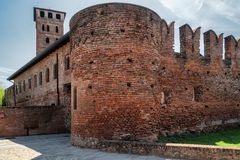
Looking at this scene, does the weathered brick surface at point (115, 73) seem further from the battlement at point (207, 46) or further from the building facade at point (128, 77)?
the battlement at point (207, 46)

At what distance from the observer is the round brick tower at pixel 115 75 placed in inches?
418

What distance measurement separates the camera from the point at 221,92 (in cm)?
1622

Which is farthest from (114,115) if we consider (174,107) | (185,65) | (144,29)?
(185,65)

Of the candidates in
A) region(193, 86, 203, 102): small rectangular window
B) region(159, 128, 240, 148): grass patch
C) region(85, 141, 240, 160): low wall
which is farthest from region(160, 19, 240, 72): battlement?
region(85, 141, 240, 160): low wall

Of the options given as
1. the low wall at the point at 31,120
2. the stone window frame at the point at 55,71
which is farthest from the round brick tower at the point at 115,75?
the stone window frame at the point at 55,71

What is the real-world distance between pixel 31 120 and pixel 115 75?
9229mm

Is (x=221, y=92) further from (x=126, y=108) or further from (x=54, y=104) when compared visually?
(x=54, y=104)

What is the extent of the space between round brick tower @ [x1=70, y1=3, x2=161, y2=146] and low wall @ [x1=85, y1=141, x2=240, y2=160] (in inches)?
32.1

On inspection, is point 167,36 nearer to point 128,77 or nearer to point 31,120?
point 128,77

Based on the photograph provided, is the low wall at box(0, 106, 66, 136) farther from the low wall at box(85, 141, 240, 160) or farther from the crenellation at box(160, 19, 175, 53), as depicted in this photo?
the low wall at box(85, 141, 240, 160)

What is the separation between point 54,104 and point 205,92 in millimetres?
10202

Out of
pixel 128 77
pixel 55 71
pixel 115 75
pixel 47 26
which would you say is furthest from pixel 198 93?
pixel 47 26

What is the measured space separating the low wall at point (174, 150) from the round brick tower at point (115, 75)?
816 mm

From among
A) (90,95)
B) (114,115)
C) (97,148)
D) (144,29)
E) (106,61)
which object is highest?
(144,29)
